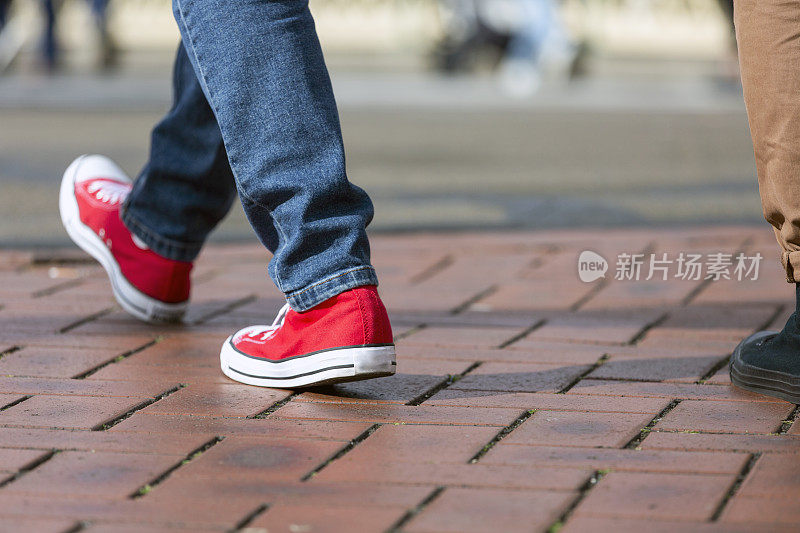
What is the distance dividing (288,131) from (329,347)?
1.23 feet

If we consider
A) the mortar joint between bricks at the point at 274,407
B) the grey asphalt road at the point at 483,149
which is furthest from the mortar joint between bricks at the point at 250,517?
the grey asphalt road at the point at 483,149

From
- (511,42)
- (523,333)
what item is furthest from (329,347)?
(511,42)

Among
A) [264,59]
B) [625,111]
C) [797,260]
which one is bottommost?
[625,111]

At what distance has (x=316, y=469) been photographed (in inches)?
72.7

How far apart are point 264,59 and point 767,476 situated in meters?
1.05

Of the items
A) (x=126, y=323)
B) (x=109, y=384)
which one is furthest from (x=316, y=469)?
(x=126, y=323)

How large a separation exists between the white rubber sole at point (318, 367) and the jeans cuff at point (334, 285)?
0.09 metres

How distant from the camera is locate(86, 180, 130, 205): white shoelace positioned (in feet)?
9.53

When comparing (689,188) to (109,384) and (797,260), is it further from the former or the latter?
(109,384)

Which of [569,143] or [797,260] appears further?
[569,143]

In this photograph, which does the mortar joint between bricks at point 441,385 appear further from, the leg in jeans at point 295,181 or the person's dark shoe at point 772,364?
the person's dark shoe at point 772,364

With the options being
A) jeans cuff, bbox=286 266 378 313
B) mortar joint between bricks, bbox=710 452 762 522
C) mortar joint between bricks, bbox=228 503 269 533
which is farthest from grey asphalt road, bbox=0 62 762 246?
mortar joint between bricks, bbox=228 503 269 533

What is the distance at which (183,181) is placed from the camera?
9.05 feet

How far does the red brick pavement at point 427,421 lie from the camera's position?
1.68m
